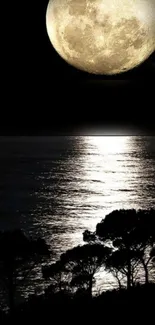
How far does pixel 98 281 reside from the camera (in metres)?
103

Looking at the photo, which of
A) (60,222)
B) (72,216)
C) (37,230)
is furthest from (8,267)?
(72,216)

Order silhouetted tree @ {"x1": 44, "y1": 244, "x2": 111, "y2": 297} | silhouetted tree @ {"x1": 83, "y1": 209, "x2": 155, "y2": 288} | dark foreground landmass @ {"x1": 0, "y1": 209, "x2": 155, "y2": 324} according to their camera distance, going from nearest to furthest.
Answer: dark foreground landmass @ {"x1": 0, "y1": 209, "x2": 155, "y2": 324}, silhouetted tree @ {"x1": 44, "y1": 244, "x2": 111, "y2": 297}, silhouetted tree @ {"x1": 83, "y1": 209, "x2": 155, "y2": 288}

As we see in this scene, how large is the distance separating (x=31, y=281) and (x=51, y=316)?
51.1 meters

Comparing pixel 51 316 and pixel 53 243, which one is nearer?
pixel 51 316

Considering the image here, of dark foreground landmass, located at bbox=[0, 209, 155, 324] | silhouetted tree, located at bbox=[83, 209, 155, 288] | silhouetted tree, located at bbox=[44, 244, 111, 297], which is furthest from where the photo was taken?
silhouetted tree, located at bbox=[83, 209, 155, 288]

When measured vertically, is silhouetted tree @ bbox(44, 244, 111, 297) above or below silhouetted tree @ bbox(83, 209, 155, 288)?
below

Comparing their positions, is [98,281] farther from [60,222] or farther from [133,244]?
[60,222]

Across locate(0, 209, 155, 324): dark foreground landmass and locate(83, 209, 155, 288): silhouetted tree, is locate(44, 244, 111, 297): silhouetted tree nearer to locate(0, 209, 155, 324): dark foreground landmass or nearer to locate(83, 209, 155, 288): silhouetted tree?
locate(0, 209, 155, 324): dark foreground landmass

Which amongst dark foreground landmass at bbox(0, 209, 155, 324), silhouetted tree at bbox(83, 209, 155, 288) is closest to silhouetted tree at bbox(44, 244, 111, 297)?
dark foreground landmass at bbox(0, 209, 155, 324)

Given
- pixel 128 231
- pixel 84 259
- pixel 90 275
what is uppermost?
pixel 128 231

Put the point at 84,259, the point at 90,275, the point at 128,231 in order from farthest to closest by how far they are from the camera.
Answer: the point at 128,231, the point at 84,259, the point at 90,275

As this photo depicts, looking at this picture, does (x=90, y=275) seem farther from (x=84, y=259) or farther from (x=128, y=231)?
(x=128, y=231)

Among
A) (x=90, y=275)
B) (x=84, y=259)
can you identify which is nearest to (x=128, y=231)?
(x=84, y=259)

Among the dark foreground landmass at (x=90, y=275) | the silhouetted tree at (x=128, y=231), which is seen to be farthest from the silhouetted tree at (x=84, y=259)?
the silhouetted tree at (x=128, y=231)
